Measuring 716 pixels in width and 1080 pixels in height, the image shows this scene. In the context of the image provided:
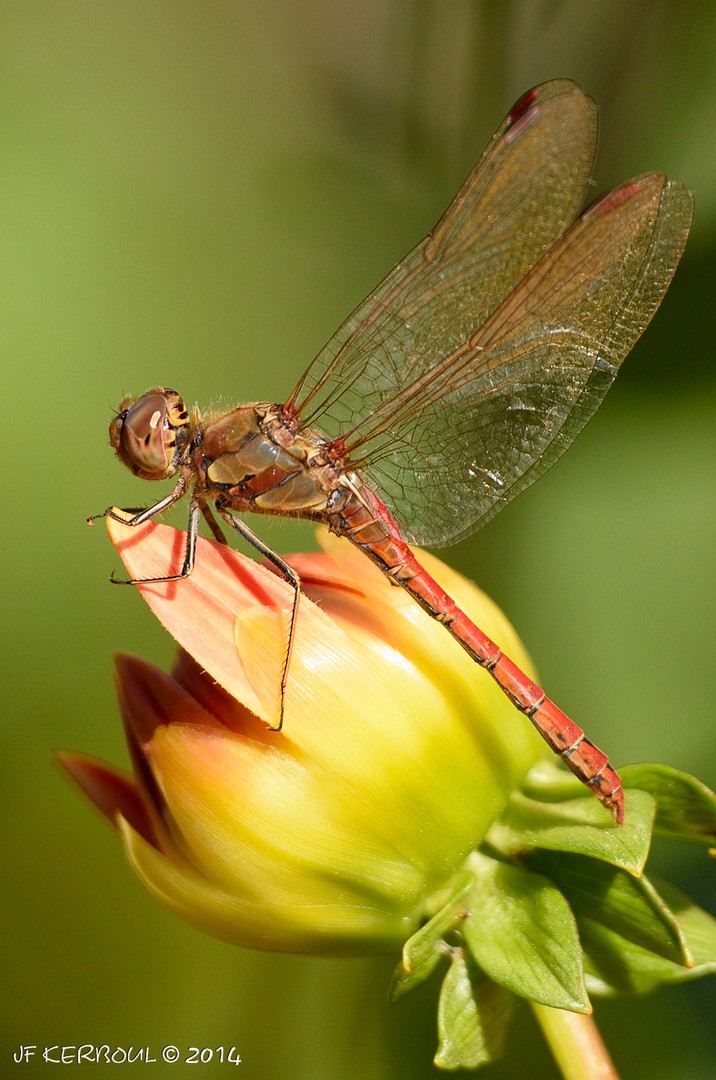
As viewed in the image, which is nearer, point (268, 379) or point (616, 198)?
point (616, 198)

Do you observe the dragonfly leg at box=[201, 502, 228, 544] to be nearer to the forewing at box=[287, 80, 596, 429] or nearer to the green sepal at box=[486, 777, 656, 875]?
the forewing at box=[287, 80, 596, 429]

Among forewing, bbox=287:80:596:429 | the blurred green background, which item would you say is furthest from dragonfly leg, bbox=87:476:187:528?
the blurred green background

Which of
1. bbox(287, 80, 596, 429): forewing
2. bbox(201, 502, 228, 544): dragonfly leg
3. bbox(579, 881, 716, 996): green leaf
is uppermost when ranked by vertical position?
bbox(287, 80, 596, 429): forewing

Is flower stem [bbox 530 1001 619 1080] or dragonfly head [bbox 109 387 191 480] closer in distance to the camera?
flower stem [bbox 530 1001 619 1080]

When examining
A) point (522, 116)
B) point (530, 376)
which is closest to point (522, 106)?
point (522, 116)

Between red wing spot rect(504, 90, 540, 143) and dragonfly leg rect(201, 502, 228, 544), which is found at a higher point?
red wing spot rect(504, 90, 540, 143)

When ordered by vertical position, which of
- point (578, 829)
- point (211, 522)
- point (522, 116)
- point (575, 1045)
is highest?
point (522, 116)

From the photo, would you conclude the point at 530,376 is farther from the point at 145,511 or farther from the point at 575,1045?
the point at 575,1045

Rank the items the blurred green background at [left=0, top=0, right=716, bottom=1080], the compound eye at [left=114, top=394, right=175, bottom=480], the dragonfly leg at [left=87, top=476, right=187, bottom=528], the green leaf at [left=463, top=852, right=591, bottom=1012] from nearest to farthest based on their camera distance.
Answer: the green leaf at [left=463, top=852, right=591, bottom=1012], the dragonfly leg at [left=87, top=476, right=187, bottom=528], the compound eye at [left=114, top=394, right=175, bottom=480], the blurred green background at [left=0, top=0, right=716, bottom=1080]

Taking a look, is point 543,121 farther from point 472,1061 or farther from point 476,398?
point 472,1061
